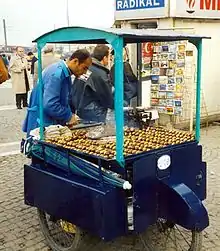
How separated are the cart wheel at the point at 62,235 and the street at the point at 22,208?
11 centimetres

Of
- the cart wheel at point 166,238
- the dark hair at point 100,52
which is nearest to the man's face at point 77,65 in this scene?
the dark hair at point 100,52

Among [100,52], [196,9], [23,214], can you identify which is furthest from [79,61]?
[196,9]

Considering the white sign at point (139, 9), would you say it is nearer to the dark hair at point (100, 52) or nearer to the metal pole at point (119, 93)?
the dark hair at point (100, 52)

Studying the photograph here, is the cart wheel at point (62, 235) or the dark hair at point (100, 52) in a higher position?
the dark hair at point (100, 52)

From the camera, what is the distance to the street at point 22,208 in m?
3.89

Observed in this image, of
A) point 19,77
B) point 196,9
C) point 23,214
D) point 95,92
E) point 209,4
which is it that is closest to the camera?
point 23,214

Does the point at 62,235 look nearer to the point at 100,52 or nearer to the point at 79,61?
the point at 79,61

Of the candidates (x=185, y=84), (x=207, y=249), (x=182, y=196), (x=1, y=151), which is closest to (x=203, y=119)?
(x=185, y=84)

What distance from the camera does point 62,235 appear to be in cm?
395

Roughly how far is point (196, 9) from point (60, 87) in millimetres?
5273

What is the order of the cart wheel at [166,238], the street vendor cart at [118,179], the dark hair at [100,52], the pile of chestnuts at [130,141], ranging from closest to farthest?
the street vendor cart at [118,179]
the pile of chestnuts at [130,141]
the cart wheel at [166,238]
the dark hair at [100,52]

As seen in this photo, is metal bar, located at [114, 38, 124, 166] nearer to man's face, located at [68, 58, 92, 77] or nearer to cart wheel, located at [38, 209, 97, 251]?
cart wheel, located at [38, 209, 97, 251]

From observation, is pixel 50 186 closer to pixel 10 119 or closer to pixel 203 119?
pixel 203 119

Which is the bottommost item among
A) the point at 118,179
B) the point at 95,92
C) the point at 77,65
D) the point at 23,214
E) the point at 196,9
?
the point at 23,214
